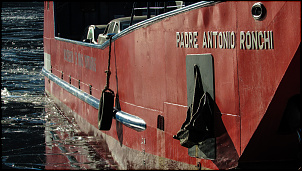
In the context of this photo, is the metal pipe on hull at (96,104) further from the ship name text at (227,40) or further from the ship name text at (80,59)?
the ship name text at (227,40)

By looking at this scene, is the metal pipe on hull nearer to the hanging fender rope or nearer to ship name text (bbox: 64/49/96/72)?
the hanging fender rope

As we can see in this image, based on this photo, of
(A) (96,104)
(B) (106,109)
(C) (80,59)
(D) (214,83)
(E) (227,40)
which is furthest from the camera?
(C) (80,59)

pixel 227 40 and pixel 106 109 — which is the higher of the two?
pixel 227 40

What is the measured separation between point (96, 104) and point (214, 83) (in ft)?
12.6

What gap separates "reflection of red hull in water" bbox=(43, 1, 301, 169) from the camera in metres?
4.39

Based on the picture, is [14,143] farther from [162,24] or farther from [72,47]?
[162,24]

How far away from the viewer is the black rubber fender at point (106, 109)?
298 inches

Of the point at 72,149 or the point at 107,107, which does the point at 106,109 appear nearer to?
the point at 107,107

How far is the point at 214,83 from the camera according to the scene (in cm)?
509

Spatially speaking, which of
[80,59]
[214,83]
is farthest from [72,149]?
[214,83]

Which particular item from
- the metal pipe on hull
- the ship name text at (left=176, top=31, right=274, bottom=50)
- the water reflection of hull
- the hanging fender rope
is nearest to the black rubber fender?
the hanging fender rope

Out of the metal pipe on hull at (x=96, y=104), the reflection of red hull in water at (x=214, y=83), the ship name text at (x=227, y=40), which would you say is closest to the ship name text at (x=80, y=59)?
the metal pipe on hull at (x=96, y=104)

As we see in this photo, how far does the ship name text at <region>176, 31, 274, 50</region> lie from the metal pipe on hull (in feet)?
4.91

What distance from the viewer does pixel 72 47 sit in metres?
10.6
